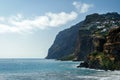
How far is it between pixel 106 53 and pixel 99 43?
34.9 m

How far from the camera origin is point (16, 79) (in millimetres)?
106312

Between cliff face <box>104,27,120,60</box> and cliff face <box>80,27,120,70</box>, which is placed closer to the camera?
cliff face <box>80,27,120,70</box>

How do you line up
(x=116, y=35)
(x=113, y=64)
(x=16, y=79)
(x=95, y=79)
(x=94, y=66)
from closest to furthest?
(x=95, y=79), (x=16, y=79), (x=113, y=64), (x=116, y=35), (x=94, y=66)

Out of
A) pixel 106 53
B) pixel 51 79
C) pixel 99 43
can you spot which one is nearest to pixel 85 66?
pixel 99 43

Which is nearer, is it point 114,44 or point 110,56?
point 110,56

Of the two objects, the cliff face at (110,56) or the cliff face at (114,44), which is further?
the cliff face at (114,44)

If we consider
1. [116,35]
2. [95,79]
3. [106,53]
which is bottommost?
[95,79]

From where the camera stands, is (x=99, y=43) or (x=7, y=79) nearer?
(x=7, y=79)

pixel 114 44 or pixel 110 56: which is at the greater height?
pixel 114 44

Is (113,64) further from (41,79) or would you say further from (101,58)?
(41,79)

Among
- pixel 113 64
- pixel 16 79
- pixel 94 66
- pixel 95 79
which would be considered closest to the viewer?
pixel 95 79

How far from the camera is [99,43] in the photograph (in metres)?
194

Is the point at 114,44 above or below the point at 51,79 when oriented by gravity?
above

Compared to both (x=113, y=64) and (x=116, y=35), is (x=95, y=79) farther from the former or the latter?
(x=116, y=35)
